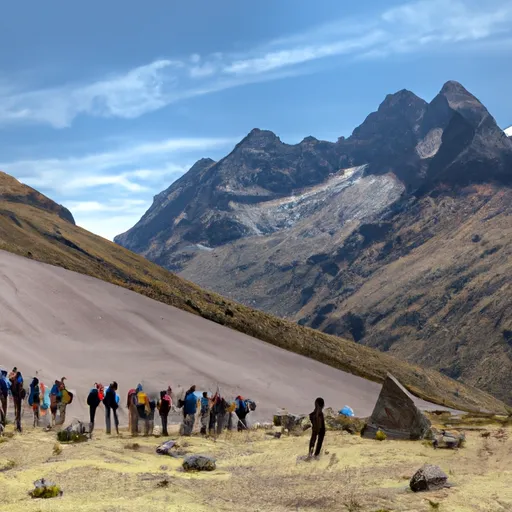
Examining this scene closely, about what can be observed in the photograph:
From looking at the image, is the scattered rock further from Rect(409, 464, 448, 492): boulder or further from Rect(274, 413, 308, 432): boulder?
Rect(274, 413, 308, 432): boulder

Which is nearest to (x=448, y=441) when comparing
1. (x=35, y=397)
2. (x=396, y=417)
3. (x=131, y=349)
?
(x=396, y=417)

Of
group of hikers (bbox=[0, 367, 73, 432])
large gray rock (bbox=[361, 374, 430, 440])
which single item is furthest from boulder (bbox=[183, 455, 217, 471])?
large gray rock (bbox=[361, 374, 430, 440])

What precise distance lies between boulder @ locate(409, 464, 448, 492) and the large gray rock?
10.6 metres

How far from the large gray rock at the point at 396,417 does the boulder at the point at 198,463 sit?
1016cm

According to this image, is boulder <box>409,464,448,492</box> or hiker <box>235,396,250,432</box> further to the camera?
hiker <box>235,396,250,432</box>

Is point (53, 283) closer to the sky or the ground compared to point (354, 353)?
closer to the sky

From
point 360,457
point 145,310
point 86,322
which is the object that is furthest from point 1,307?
point 360,457

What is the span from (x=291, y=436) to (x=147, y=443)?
7024 millimetres

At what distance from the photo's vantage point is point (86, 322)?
54719 millimetres

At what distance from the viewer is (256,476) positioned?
71.8 feet

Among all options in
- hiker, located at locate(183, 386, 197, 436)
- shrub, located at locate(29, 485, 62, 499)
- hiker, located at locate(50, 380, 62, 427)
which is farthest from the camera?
A: hiker, located at locate(50, 380, 62, 427)

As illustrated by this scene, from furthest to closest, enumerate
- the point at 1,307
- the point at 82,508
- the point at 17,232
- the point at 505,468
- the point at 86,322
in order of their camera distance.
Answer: the point at 17,232
the point at 86,322
the point at 1,307
the point at 505,468
the point at 82,508

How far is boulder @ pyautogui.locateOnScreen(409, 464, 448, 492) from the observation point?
18.6 meters

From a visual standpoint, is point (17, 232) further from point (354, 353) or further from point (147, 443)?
point (147, 443)
